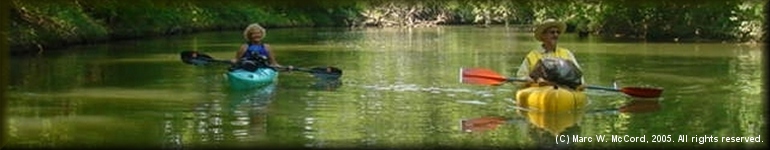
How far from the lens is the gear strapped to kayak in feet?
23.1

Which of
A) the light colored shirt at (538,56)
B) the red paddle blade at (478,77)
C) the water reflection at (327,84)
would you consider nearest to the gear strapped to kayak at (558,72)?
the light colored shirt at (538,56)

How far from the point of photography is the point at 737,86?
999 centimetres

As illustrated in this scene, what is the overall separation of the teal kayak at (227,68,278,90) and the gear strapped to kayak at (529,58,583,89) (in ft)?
11.3

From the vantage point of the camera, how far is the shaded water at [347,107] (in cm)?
600

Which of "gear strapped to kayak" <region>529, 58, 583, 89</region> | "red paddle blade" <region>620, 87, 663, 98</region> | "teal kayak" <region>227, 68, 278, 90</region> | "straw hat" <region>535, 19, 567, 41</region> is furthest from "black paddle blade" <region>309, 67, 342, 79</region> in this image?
"straw hat" <region>535, 19, 567, 41</region>

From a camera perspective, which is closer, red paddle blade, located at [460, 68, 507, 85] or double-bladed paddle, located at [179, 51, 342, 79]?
red paddle blade, located at [460, 68, 507, 85]

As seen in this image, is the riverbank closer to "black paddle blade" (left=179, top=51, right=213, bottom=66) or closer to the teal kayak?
"black paddle blade" (left=179, top=51, right=213, bottom=66)

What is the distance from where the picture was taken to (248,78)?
9875mm

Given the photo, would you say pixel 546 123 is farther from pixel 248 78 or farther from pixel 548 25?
pixel 248 78

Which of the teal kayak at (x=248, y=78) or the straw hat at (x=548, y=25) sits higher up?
the straw hat at (x=548, y=25)

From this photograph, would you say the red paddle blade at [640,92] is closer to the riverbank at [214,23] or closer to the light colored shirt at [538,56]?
the riverbank at [214,23]

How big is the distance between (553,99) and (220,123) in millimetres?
2317

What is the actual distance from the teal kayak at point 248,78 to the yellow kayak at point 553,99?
336 centimetres

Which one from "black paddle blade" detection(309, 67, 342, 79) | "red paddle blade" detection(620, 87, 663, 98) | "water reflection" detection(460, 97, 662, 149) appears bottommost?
"water reflection" detection(460, 97, 662, 149)
